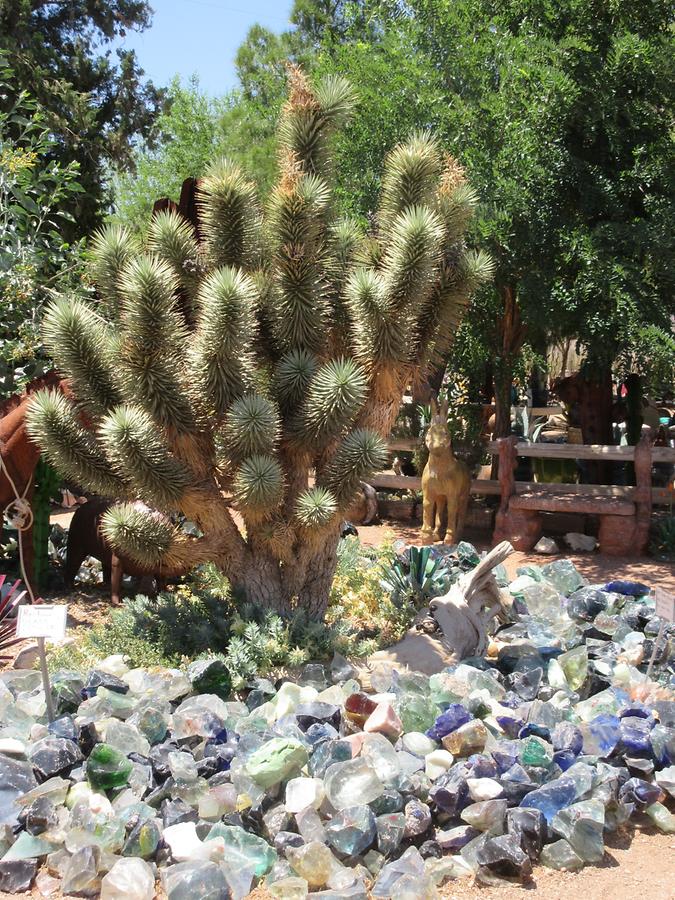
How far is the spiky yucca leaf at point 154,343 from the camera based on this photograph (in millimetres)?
4414

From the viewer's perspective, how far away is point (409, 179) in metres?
5.00

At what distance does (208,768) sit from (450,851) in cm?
104

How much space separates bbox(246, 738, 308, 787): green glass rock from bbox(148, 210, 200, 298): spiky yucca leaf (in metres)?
2.64

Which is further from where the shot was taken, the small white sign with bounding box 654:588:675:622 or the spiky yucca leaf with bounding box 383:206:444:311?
the spiky yucca leaf with bounding box 383:206:444:311

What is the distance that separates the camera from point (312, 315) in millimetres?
4855

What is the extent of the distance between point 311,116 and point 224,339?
147 centimetres

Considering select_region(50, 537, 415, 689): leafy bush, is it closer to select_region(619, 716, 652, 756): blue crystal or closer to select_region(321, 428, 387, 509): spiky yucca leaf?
select_region(321, 428, 387, 509): spiky yucca leaf

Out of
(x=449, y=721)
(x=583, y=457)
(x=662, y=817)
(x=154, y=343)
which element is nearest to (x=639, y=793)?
(x=662, y=817)

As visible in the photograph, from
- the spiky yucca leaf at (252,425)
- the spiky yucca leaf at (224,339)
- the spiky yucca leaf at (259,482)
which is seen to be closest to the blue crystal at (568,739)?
the spiky yucca leaf at (259,482)

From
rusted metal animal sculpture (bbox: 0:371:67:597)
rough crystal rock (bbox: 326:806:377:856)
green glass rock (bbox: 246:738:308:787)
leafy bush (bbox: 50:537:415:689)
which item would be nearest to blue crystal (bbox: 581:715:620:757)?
rough crystal rock (bbox: 326:806:377:856)

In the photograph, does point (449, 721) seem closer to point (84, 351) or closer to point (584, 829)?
point (584, 829)

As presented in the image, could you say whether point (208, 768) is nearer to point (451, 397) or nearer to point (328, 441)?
point (328, 441)

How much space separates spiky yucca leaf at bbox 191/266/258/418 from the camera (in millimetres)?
4303

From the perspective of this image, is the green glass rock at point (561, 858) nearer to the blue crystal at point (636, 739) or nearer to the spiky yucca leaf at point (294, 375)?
the blue crystal at point (636, 739)
